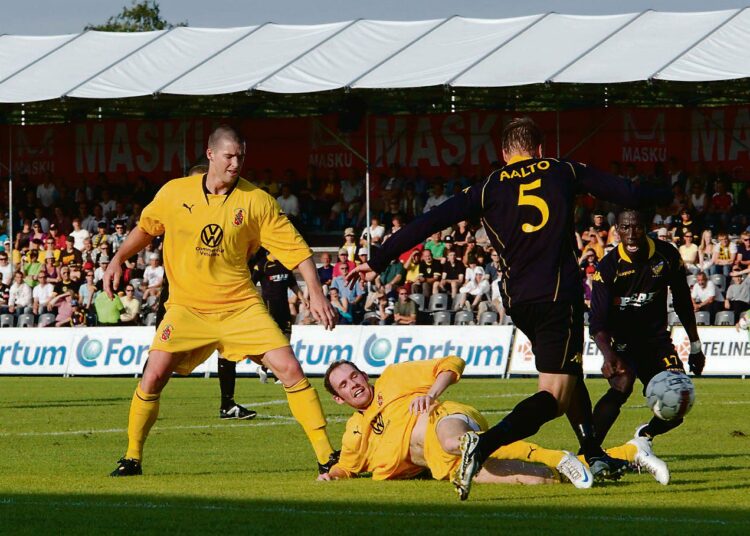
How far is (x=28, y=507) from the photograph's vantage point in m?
8.20

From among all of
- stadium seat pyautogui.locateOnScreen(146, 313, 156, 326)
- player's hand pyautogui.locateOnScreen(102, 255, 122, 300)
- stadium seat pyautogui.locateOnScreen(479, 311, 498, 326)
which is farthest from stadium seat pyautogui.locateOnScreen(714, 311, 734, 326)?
player's hand pyautogui.locateOnScreen(102, 255, 122, 300)

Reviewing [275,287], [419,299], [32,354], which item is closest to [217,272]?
[275,287]

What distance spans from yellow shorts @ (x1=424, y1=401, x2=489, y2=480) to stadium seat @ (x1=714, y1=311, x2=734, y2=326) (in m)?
17.0

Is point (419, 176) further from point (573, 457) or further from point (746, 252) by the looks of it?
point (573, 457)

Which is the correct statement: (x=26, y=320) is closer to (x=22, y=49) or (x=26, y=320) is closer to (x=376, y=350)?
(x=22, y=49)

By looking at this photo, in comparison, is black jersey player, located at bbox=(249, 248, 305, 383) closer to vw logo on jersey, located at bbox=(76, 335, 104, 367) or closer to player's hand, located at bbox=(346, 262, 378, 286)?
vw logo on jersey, located at bbox=(76, 335, 104, 367)

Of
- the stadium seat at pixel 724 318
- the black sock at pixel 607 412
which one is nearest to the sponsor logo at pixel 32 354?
the stadium seat at pixel 724 318

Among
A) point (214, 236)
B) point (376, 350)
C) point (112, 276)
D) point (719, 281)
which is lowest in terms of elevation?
point (376, 350)

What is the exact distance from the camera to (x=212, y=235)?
33.0 ft

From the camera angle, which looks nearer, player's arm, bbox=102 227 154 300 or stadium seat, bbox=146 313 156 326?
player's arm, bbox=102 227 154 300

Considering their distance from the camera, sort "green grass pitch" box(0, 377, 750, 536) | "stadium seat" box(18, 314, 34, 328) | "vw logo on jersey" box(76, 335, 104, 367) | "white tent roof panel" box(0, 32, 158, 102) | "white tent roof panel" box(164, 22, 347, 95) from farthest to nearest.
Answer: "white tent roof panel" box(0, 32, 158, 102) < "stadium seat" box(18, 314, 34, 328) < "white tent roof panel" box(164, 22, 347, 95) < "vw logo on jersey" box(76, 335, 104, 367) < "green grass pitch" box(0, 377, 750, 536)

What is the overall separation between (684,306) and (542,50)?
66.5ft

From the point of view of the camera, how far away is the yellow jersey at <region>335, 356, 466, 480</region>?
9727mm

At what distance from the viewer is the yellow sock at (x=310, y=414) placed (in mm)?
10172
